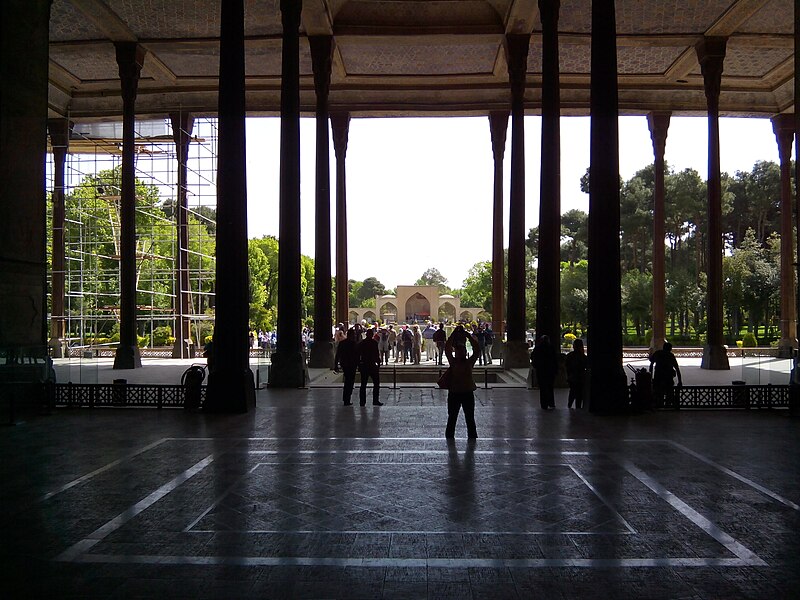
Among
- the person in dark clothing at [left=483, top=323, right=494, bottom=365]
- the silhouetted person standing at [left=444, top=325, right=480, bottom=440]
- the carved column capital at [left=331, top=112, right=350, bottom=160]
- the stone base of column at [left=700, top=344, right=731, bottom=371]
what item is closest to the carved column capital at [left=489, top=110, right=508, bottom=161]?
the carved column capital at [left=331, top=112, right=350, bottom=160]

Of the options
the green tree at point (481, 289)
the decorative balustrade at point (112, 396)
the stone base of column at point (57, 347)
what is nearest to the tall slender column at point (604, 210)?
the decorative balustrade at point (112, 396)

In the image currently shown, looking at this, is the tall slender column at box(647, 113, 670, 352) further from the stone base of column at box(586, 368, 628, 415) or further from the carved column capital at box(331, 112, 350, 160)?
the stone base of column at box(586, 368, 628, 415)

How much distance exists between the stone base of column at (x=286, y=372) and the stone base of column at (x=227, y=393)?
138 inches

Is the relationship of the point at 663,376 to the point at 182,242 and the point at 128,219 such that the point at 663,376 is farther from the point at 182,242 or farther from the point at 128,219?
the point at 182,242

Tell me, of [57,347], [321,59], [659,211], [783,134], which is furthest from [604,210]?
[57,347]

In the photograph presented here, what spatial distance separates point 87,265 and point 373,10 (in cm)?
2308

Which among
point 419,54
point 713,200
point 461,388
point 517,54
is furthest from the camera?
point 419,54

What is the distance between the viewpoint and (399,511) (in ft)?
18.5

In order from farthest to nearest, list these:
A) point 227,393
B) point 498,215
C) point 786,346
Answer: point 498,215, point 786,346, point 227,393

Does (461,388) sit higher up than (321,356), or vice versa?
(461,388)

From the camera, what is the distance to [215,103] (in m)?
26.1

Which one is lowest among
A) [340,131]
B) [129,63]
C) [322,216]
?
[322,216]

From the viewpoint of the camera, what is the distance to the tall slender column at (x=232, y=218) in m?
11.4

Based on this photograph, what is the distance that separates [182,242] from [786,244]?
24.5 m
